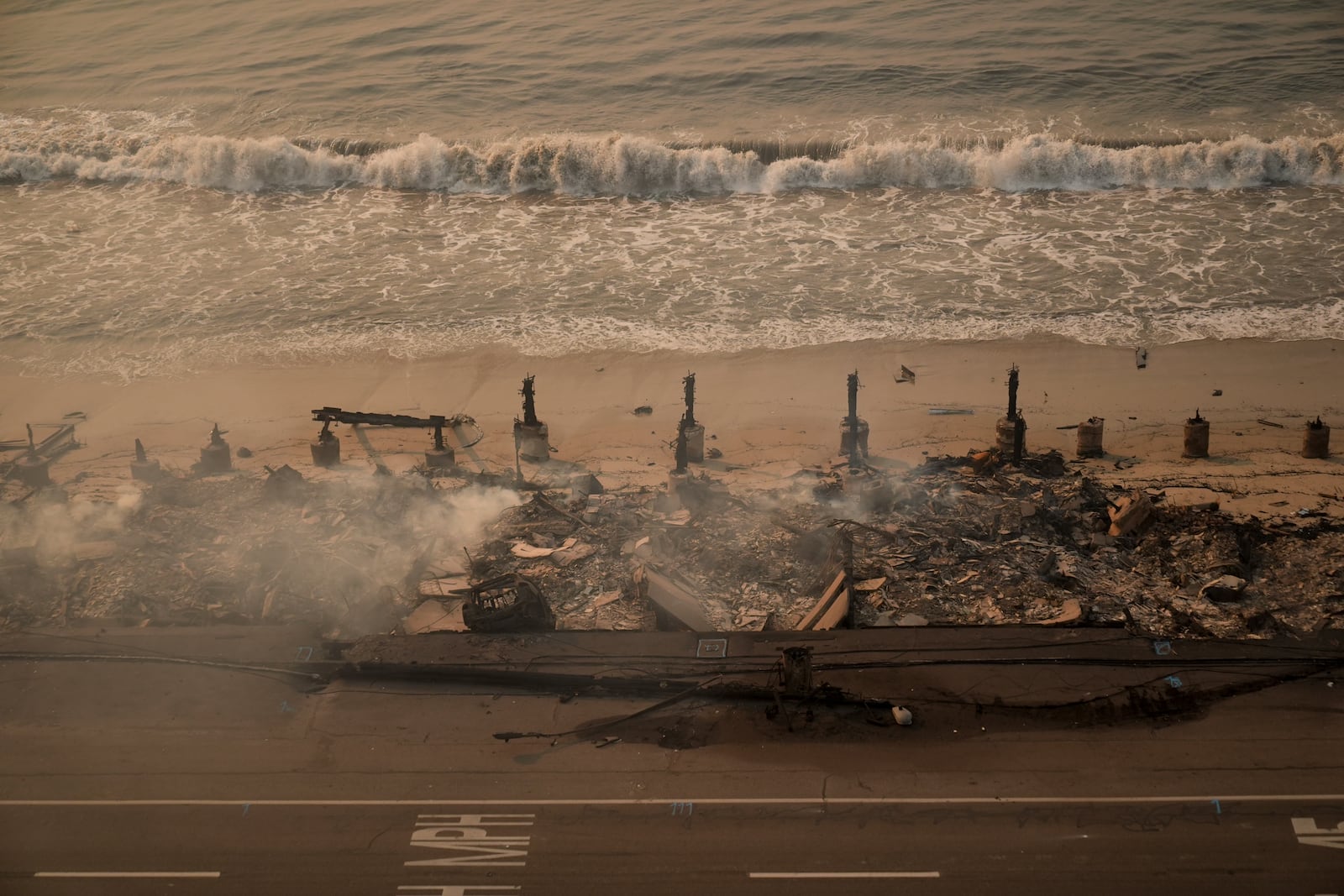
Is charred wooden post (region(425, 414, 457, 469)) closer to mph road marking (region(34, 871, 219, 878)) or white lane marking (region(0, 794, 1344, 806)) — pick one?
white lane marking (region(0, 794, 1344, 806))

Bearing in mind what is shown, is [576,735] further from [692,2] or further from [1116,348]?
[692,2]

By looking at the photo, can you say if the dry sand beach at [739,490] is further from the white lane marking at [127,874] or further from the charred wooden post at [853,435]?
the white lane marking at [127,874]

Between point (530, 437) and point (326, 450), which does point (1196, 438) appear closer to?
point (530, 437)

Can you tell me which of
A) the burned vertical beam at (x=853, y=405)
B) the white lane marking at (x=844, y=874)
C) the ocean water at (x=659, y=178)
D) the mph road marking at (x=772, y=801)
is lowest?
the white lane marking at (x=844, y=874)

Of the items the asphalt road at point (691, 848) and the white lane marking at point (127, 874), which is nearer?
the asphalt road at point (691, 848)

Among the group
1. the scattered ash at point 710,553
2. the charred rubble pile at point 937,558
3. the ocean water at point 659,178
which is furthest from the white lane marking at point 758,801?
the ocean water at point 659,178
